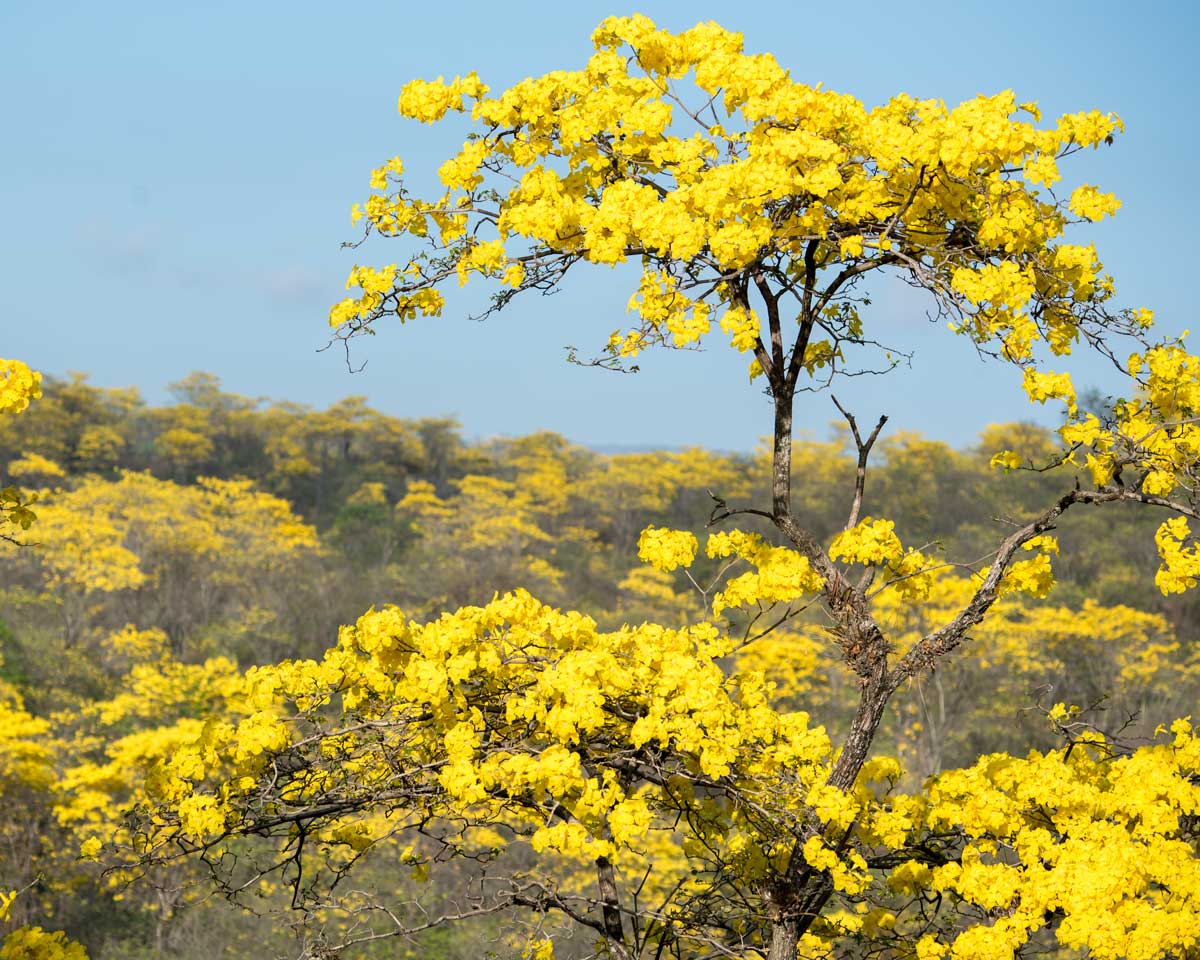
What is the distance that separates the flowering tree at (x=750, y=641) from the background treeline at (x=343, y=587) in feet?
2.12

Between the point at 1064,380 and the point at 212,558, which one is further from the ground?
the point at 1064,380

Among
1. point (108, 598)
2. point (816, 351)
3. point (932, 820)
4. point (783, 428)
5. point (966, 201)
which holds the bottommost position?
point (108, 598)

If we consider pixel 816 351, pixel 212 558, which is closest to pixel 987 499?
pixel 212 558

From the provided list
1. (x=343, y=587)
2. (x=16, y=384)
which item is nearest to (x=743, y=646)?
(x=16, y=384)

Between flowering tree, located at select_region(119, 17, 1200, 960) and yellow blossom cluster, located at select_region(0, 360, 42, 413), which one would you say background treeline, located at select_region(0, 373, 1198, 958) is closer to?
flowering tree, located at select_region(119, 17, 1200, 960)

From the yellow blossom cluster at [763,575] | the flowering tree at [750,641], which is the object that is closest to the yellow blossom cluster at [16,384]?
the flowering tree at [750,641]

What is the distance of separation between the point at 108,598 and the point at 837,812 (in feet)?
73.7

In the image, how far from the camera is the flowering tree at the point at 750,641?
14.9 ft

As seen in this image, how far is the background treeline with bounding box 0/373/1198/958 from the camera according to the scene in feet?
49.3

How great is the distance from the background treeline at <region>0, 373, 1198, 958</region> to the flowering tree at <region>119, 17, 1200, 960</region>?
0.65 meters

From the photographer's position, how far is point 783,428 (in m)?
5.19

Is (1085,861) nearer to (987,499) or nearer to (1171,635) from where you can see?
(1171,635)

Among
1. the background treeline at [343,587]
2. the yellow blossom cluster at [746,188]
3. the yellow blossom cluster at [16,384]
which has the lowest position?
the background treeline at [343,587]

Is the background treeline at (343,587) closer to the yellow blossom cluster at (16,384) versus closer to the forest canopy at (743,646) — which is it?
the forest canopy at (743,646)
